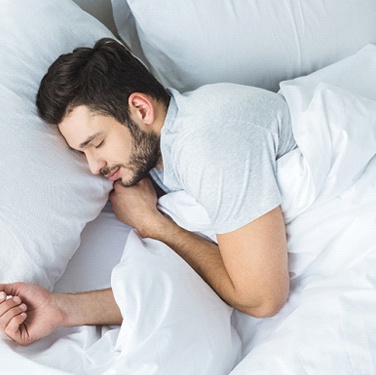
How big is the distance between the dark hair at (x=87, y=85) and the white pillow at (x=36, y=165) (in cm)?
4

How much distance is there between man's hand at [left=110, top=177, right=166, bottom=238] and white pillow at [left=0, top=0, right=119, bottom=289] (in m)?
0.05

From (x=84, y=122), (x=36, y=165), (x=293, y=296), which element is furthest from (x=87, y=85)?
(x=293, y=296)

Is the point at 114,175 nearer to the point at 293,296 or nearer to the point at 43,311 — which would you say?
the point at 43,311

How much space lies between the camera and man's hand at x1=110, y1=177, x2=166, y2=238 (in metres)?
1.29

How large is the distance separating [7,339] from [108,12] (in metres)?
0.83

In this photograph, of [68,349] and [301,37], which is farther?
[301,37]

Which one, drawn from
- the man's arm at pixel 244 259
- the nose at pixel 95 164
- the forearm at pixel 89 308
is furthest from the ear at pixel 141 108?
the forearm at pixel 89 308

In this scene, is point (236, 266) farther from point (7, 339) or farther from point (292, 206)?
→ point (7, 339)

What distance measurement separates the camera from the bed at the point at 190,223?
1.01 metres

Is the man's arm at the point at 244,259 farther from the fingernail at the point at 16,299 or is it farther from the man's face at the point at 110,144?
the fingernail at the point at 16,299

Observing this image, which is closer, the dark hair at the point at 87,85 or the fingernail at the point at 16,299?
the fingernail at the point at 16,299

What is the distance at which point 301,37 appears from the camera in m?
1.43

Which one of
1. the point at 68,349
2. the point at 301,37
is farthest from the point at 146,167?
the point at 301,37

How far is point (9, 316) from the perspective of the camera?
104 cm
